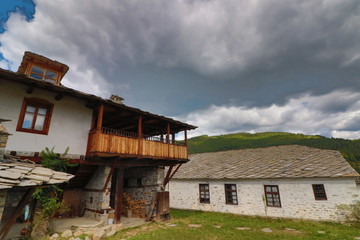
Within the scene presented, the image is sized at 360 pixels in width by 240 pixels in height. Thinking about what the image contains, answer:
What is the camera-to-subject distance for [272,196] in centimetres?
1288

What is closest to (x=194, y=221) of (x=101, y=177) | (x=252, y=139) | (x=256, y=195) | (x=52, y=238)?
(x=256, y=195)

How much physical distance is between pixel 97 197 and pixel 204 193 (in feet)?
29.8

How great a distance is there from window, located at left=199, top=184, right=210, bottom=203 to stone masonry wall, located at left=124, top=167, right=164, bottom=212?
4878 mm

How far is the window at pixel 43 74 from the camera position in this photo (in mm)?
9008

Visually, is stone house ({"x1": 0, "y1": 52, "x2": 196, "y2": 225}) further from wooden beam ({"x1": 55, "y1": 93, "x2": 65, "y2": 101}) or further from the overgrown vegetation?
the overgrown vegetation

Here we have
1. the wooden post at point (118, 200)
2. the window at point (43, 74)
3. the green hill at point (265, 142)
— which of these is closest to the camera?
the window at point (43, 74)

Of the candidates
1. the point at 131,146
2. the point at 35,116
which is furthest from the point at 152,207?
the point at 35,116

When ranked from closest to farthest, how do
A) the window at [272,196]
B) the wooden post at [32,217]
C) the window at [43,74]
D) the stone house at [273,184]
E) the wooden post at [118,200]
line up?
the wooden post at [32,217], the window at [43,74], the wooden post at [118,200], the stone house at [273,184], the window at [272,196]

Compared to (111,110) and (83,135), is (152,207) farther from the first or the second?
(111,110)

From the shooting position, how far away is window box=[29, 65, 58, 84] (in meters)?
9.01

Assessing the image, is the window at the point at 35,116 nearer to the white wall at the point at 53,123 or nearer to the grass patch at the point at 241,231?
the white wall at the point at 53,123

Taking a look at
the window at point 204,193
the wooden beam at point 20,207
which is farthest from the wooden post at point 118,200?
the window at point 204,193

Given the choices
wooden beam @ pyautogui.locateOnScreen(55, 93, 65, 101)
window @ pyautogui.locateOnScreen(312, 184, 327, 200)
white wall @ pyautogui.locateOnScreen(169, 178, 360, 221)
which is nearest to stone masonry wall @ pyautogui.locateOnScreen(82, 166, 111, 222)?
wooden beam @ pyautogui.locateOnScreen(55, 93, 65, 101)

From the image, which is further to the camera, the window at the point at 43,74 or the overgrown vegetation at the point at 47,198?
the window at the point at 43,74
